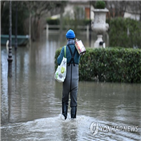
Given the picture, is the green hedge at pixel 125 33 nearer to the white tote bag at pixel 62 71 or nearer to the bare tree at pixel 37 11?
the white tote bag at pixel 62 71

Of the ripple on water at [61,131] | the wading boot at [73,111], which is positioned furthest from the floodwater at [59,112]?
the wading boot at [73,111]

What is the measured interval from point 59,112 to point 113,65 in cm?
439

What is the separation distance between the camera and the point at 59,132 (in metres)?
7.40

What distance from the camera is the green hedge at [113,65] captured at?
42.3ft

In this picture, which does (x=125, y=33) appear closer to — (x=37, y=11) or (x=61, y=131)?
(x=61, y=131)

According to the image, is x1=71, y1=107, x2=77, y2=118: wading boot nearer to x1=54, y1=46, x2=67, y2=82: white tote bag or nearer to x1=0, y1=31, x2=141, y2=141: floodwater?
x1=0, y1=31, x2=141, y2=141: floodwater

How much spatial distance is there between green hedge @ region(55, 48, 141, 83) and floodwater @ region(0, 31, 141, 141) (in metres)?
0.31

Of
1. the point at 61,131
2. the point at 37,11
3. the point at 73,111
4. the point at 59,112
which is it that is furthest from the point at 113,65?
the point at 37,11

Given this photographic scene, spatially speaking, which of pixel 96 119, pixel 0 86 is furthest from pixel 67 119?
pixel 0 86

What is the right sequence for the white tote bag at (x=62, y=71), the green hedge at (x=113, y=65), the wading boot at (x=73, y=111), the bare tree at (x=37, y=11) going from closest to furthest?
the white tote bag at (x=62, y=71) < the wading boot at (x=73, y=111) < the green hedge at (x=113, y=65) < the bare tree at (x=37, y=11)

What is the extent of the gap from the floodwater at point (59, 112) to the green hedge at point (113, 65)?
311 millimetres

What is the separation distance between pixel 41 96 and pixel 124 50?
346cm

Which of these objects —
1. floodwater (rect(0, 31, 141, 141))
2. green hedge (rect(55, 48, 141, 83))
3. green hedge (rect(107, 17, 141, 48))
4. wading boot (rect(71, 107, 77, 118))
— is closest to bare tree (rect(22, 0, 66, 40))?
green hedge (rect(107, 17, 141, 48))

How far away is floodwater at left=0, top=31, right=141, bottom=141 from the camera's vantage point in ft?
23.9
